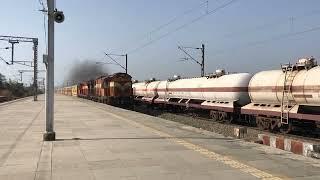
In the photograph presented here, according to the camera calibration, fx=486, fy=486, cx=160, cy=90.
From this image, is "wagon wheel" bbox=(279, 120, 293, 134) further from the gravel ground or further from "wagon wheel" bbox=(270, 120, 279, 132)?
the gravel ground

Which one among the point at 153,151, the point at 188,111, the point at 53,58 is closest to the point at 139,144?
the point at 153,151

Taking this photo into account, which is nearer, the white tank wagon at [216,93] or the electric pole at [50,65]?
the electric pole at [50,65]

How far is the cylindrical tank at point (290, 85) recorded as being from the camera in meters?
17.7

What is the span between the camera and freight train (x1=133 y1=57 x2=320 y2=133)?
60.5 ft

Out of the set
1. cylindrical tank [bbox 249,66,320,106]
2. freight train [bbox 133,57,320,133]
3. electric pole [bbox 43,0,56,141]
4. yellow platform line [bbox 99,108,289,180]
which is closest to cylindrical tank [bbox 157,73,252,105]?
freight train [bbox 133,57,320,133]

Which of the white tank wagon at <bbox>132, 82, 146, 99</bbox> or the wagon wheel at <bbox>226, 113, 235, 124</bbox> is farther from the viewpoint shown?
the white tank wagon at <bbox>132, 82, 146, 99</bbox>

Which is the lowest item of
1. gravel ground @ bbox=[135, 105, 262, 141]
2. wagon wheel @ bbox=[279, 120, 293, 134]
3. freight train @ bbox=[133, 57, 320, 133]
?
gravel ground @ bbox=[135, 105, 262, 141]

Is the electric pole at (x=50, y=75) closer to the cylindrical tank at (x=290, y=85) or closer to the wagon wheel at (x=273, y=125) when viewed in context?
the cylindrical tank at (x=290, y=85)

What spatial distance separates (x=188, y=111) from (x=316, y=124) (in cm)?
1796

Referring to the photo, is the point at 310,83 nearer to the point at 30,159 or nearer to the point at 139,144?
the point at 139,144

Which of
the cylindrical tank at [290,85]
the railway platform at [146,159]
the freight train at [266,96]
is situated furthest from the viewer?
the freight train at [266,96]

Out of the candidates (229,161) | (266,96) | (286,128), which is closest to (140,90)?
(266,96)

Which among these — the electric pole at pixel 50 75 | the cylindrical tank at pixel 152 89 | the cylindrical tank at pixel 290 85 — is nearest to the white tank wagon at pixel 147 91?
the cylindrical tank at pixel 152 89

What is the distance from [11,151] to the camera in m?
11.9
